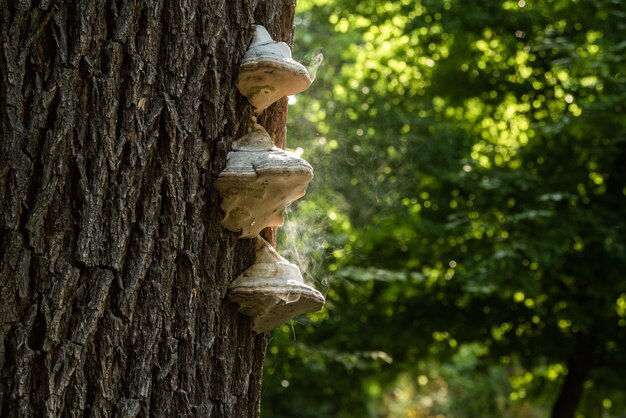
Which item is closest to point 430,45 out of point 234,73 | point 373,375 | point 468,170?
point 468,170

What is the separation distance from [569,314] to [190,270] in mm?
7049

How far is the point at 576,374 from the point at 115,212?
7.90m

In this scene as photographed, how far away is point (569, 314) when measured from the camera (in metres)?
8.28

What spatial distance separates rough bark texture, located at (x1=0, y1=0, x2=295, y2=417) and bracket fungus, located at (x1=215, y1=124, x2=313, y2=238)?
1.5 inches

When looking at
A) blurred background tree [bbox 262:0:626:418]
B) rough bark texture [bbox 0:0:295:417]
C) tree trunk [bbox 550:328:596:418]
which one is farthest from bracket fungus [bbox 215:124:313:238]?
tree trunk [bbox 550:328:596:418]

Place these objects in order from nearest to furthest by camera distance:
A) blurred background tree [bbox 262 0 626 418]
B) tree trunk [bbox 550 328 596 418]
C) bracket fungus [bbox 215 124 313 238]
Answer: bracket fungus [bbox 215 124 313 238] < blurred background tree [bbox 262 0 626 418] < tree trunk [bbox 550 328 596 418]

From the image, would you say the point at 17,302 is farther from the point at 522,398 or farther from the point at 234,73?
the point at 522,398

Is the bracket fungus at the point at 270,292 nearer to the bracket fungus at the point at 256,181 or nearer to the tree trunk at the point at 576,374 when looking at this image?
the bracket fungus at the point at 256,181

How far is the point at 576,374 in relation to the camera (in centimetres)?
877

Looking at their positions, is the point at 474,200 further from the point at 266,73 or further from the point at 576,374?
the point at 266,73

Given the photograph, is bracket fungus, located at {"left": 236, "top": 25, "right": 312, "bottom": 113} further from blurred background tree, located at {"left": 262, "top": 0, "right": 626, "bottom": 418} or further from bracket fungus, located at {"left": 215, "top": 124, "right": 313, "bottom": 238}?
blurred background tree, located at {"left": 262, "top": 0, "right": 626, "bottom": 418}

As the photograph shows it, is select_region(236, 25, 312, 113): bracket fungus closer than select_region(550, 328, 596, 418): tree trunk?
Yes

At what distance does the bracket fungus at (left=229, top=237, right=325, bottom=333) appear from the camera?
2.04 metres

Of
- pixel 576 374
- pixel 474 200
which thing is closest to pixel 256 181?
pixel 474 200
